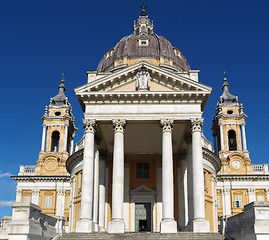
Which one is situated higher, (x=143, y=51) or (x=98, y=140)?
(x=143, y=51)

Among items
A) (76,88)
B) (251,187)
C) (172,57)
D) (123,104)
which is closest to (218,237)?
(123,104)

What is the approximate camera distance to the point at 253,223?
17328mm

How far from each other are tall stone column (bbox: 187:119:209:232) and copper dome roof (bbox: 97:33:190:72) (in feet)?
63.2

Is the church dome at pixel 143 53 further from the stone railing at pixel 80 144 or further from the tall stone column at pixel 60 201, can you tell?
the tall stone column at pixel 60 201

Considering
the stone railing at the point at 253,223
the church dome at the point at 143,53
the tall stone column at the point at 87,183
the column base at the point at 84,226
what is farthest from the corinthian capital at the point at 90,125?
the church dome at the point at 143,53

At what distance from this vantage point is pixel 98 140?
28.0 meters

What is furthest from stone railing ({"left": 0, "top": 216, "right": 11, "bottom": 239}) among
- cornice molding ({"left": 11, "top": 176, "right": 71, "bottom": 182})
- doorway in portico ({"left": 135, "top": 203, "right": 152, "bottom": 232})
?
cornice molding ({"left": 11, "top": 176, "right": 71, "bottom": 182})

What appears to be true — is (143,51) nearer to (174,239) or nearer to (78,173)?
(78,173)

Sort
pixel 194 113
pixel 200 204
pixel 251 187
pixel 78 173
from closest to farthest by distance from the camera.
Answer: pixel 200 204, pixel 194 113, pixel 78 173, pixel 251 187

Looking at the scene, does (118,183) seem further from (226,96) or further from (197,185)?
(226,96)

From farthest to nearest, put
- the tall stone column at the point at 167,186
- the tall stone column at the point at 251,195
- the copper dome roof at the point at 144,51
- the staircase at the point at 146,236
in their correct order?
the tall stone column at the point at 251,195 → the copper dome roof at the point at 144,51 → the tall stone column at the point at 167,186 → the staircase at the point at 146,236

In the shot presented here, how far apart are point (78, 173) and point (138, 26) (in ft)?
79.6

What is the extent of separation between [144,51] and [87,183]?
23.5m

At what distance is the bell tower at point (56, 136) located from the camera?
5441 cm
